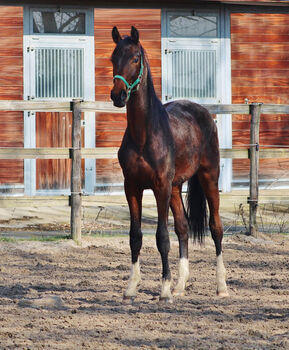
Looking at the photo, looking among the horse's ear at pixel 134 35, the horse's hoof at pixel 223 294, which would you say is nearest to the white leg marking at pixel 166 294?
the horse's hoof at pixel 223 294

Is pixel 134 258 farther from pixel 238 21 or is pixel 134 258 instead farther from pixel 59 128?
pixel 238 21

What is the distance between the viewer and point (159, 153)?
5.27 metres

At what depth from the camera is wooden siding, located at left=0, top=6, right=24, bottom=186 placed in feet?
42.2

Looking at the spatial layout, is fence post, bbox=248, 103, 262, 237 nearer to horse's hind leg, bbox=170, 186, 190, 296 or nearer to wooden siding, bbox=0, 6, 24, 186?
horse's hind leg, bbox=170, 186, 190, 296

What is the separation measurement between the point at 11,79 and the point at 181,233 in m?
7.77

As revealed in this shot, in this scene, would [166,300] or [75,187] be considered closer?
[166,300]

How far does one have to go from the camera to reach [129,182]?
5277 mm

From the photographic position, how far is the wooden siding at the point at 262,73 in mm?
13648

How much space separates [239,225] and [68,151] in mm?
2866

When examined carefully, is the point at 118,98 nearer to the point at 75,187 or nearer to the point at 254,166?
the point at 75,187

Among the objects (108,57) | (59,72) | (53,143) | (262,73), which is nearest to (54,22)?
(59,72)

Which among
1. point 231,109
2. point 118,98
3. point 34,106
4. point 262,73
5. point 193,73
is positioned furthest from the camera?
point 262,73

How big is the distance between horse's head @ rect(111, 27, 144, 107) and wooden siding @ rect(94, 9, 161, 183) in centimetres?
802

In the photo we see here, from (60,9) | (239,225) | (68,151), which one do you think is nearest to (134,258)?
(68,151)
